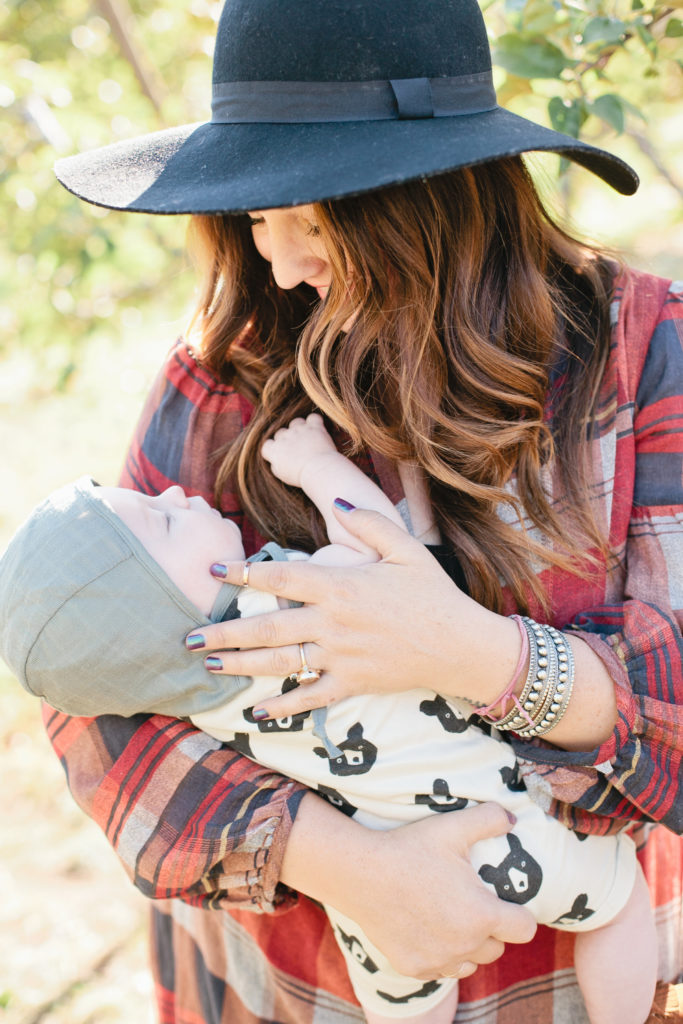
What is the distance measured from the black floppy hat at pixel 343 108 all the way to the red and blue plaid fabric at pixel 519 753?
50 cm

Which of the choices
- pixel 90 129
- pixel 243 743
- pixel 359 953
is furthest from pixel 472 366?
pixel 90 129

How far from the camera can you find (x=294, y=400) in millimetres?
1766

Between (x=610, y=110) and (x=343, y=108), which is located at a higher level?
(x=343, y=108)

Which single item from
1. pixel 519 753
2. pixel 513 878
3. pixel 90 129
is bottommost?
pixel 513 878

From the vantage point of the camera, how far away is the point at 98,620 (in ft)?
4.57

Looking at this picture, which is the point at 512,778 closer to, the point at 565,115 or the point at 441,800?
the point at 441,800

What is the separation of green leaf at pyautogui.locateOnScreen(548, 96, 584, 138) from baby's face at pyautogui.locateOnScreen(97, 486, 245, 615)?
3.92 ft

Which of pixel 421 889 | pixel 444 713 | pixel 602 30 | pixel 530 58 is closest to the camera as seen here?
pixel 421 889

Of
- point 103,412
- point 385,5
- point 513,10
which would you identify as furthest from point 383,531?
point 103,412

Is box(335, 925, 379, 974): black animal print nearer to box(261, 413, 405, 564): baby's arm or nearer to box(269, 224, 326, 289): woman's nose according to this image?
box(261, 413, 405, 564): baby's arm

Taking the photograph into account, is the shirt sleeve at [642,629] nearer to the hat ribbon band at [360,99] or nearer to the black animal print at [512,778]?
the black animal print at [512,778]

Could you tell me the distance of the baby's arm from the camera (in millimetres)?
1525

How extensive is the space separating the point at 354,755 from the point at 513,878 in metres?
0.35

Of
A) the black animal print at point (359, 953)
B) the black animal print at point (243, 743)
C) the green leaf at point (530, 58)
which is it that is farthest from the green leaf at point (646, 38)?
the black animal print at point (359, 953)
